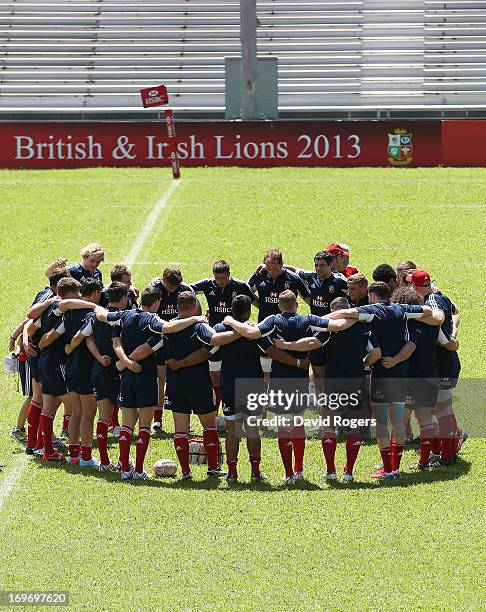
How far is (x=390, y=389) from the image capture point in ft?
40.6

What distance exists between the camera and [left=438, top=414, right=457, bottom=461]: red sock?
41.9 feet

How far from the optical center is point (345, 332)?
481 inches

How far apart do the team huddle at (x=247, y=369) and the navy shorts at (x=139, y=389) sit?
0.01 metres

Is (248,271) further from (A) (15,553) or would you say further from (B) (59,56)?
(B) (59,56)

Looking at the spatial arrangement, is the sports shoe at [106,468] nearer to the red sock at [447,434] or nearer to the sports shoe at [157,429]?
the sports shoe at [157,429]

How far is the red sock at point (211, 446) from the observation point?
12.5 metres

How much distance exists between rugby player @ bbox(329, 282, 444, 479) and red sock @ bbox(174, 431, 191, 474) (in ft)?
6.48

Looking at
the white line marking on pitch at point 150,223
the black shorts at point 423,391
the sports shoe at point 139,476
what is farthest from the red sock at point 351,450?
the white line marking on pitch at point 150,223

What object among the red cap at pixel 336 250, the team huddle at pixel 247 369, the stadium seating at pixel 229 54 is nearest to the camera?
the team huddle at pixel 247 369

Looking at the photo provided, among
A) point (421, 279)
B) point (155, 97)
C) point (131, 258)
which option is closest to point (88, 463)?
point (421, 279)

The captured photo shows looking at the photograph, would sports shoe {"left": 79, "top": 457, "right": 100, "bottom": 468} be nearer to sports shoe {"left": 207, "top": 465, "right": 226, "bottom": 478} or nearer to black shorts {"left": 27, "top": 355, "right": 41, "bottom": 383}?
black shorts {"left": 27, "top": 355, "right": 41, "bottom": 383}

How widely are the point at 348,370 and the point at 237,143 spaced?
17413mm

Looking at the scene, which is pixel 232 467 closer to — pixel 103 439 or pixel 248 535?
pixel 103 439

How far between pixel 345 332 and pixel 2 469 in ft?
13.1
